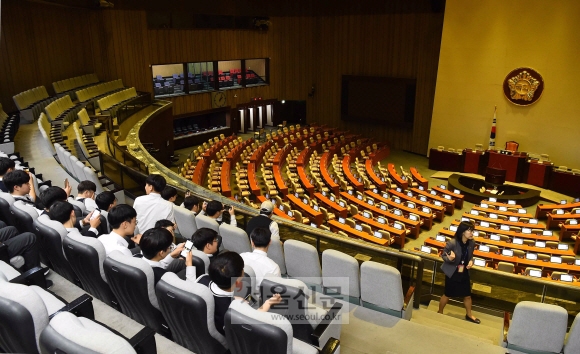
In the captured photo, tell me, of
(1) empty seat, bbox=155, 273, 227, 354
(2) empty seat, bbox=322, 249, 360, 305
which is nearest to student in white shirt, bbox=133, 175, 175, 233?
(2) empty seat, bbox=322, 249, 360, 305

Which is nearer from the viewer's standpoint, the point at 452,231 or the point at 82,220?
the point at 82,220

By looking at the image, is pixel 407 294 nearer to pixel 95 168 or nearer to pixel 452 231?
pixel 95 168

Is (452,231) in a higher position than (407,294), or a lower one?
lower

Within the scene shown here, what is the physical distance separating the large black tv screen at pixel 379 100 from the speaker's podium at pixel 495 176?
4502 millimetres

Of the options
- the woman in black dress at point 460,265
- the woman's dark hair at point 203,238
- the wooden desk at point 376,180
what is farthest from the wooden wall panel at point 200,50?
the woman in black dress at point 460,265

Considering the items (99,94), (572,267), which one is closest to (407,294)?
(572,267)

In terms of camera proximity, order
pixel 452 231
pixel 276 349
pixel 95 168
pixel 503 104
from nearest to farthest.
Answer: pixel 276 349, pixel 95 168, pixel 452 231, pixel 503 104

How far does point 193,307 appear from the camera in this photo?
2.30 metres

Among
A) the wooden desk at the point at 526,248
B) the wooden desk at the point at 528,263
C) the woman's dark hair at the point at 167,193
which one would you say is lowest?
the wooden desk at the point at 526,248

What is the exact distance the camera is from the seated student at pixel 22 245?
3029mm

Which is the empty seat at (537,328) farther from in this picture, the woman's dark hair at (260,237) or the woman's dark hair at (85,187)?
the woman's dark hair at (85,187)

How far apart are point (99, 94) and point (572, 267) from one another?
1253 centimetres

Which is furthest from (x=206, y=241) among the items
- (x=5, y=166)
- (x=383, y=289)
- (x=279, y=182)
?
(x=279, y=182)

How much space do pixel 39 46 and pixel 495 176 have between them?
13.7 metres
